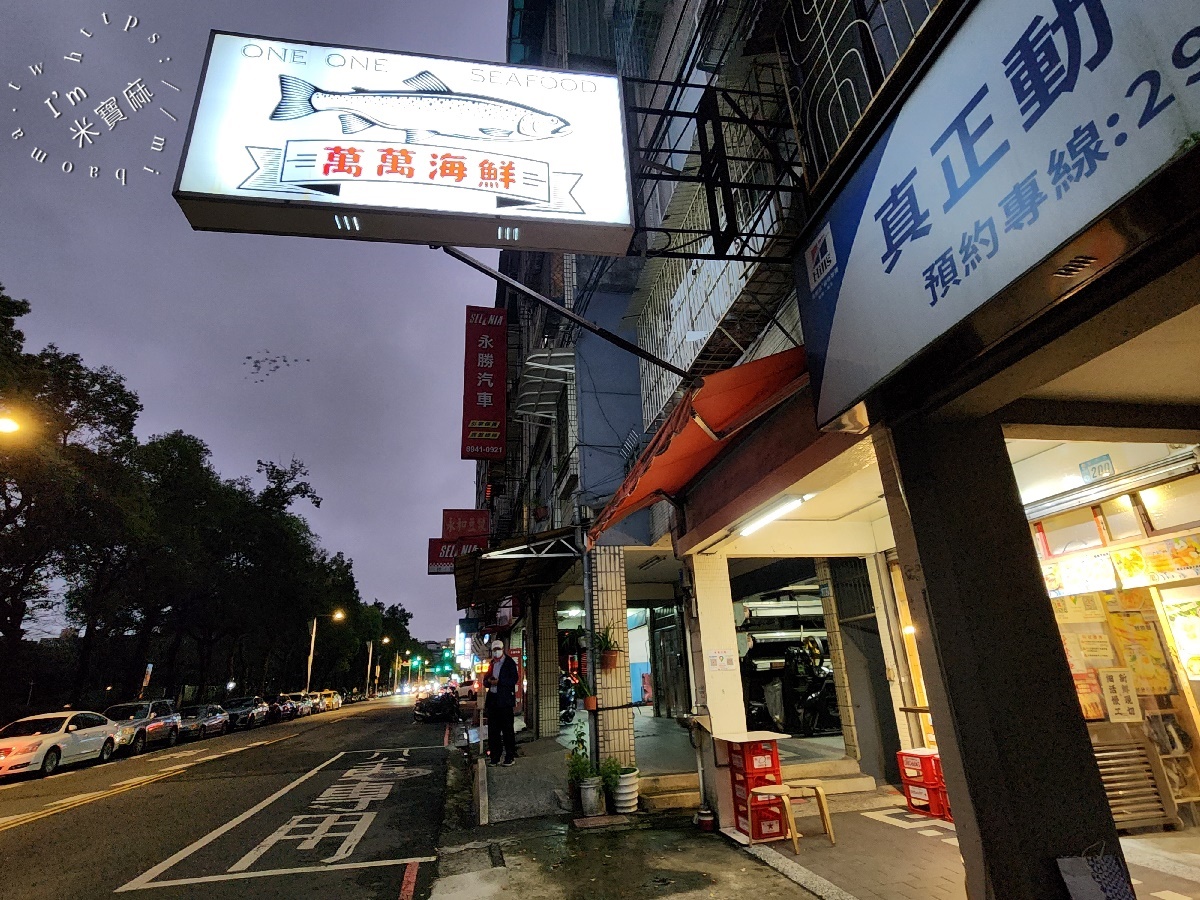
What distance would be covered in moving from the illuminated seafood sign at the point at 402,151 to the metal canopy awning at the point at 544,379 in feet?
24.2

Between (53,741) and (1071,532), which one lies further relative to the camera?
(53,741)

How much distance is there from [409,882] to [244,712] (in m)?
29.5

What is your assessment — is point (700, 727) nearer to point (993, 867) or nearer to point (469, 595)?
point (993, 867)

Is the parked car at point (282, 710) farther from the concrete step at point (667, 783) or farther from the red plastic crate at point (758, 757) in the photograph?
the red plastic crate at point (758, 757)

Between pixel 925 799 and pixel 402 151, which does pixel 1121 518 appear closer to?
pixel 925 799

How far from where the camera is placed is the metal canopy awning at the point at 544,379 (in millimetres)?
12781

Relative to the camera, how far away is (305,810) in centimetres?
911

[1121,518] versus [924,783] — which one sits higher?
[1121,518]

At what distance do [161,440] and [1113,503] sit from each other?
32.1 m

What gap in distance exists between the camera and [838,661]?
9516 mm

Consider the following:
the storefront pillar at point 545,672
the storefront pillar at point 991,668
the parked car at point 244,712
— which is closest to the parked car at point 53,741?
the parked car at point 244,712

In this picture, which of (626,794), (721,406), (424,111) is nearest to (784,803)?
(626,794)

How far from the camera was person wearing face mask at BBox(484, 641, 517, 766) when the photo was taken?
1106cm

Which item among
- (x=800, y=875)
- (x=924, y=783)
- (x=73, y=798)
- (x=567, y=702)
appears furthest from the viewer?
(x=567, y=702)
